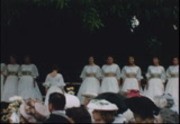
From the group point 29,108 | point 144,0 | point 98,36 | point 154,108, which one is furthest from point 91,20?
point 154,108

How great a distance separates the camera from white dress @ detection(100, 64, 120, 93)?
16719 millimetres

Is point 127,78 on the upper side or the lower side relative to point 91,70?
lower

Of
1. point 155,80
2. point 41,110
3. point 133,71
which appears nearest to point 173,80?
point 155,80

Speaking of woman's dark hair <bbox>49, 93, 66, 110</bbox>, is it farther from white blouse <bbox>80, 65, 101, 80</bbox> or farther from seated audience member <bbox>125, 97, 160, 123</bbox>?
white blouse <bbox>80, 65, 101, 80</bbox>

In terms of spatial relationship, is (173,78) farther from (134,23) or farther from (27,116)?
(27,116)

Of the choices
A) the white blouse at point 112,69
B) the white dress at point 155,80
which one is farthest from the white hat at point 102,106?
the white blouse at point 112,69

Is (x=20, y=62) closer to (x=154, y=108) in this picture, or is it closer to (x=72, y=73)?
(x=72, y=73)

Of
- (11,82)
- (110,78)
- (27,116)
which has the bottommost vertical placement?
(11,82)

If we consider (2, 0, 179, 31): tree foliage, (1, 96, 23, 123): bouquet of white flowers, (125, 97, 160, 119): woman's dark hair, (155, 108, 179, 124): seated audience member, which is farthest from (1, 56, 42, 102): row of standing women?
(125, 97, 160, 119): woman's dark hair

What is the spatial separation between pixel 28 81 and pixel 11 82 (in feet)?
A: 1.76

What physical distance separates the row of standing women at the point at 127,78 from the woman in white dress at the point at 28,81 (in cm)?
124

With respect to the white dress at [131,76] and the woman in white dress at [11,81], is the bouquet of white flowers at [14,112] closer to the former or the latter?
the white dress at [131,76]

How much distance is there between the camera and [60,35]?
17438mm

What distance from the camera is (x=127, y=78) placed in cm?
1686
